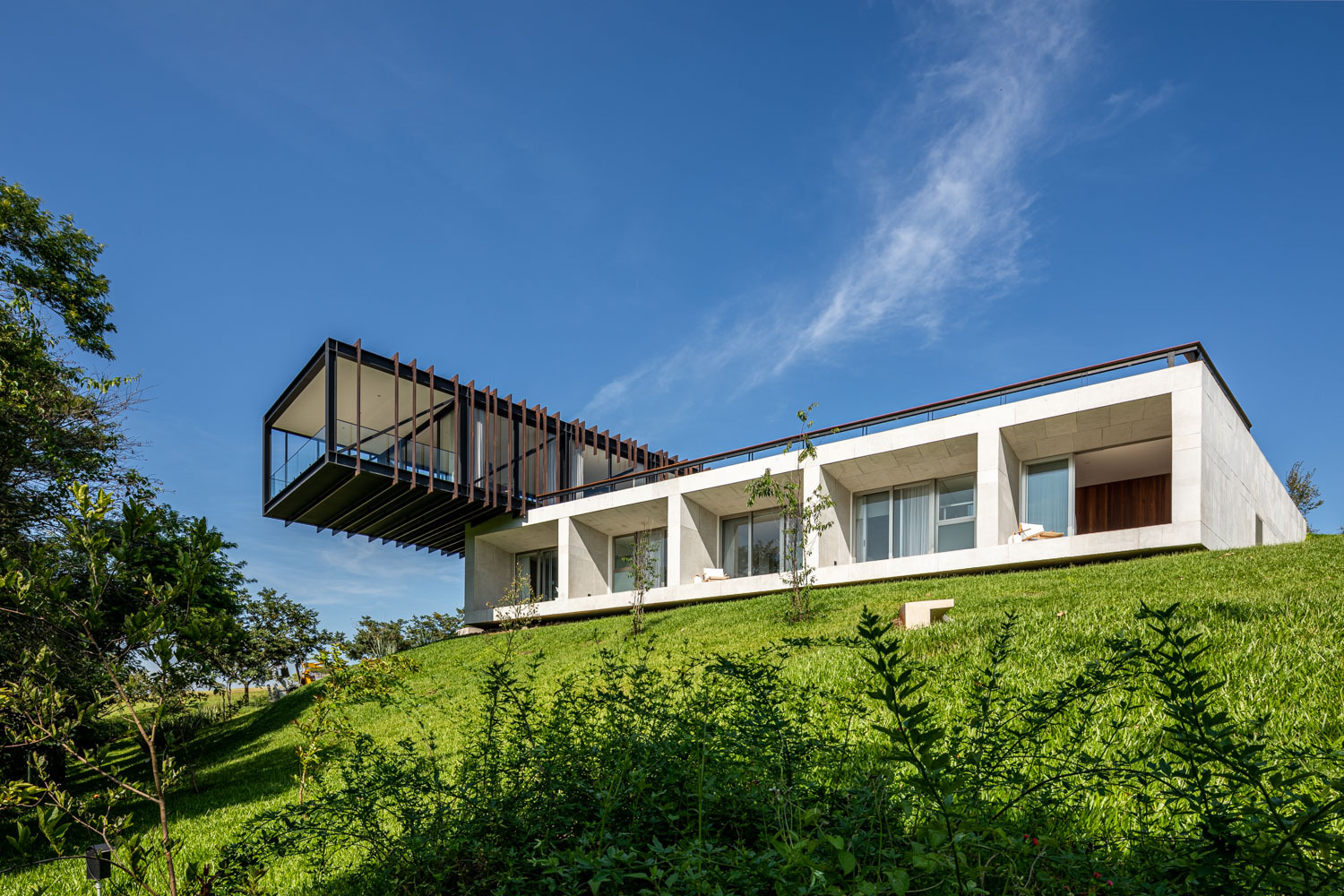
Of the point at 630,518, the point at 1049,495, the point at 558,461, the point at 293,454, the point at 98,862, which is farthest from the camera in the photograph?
the point at 558,461

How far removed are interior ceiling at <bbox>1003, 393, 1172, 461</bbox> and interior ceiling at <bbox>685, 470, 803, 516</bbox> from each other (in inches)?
236

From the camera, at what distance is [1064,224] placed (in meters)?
10.5

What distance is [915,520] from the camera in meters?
19.3

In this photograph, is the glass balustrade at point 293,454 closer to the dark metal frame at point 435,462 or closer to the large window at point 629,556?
the dark metal frame at point 435,462

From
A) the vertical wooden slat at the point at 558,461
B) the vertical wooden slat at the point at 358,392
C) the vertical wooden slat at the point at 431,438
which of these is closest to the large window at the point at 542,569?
the vertical wooden slat at the point at 558,461

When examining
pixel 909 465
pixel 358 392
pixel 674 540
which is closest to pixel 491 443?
pixel 358 392

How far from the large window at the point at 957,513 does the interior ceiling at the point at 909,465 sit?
327mm

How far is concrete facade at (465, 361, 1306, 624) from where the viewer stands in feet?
47.9

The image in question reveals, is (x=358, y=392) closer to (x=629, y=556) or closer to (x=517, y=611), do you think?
(x=517, y=611)

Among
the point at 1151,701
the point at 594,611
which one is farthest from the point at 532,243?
the point at 594,611

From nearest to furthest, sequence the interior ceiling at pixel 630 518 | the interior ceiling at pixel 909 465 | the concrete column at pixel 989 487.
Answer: the concrete column at pixel 989 487, the interior ceiling at pixel 909 465, the interior ceiling at pixel 630 518

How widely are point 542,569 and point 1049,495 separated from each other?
60.9 feet

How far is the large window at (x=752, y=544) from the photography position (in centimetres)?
2178

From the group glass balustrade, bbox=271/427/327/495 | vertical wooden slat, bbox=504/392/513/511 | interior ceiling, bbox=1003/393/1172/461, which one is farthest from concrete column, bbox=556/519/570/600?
interior ceiling, bbox=1003/393/1172/461
